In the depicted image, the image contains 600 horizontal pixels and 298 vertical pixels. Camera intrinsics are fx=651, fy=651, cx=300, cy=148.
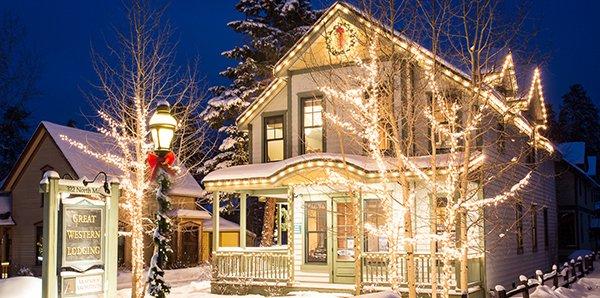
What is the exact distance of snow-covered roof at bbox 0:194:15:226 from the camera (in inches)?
1296

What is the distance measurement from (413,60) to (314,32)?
559cm

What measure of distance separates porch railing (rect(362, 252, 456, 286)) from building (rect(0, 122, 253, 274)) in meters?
15.2

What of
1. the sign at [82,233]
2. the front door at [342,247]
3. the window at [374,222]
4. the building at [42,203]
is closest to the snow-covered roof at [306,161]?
the window at [374,222]

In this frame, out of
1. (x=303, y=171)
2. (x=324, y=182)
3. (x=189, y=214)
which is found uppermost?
(x=303, y=171)

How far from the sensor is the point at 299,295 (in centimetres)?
1828

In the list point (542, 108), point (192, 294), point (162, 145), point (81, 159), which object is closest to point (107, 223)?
point (162, 145)

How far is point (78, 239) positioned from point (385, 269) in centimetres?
1015

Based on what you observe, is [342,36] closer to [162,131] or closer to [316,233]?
[316,233]

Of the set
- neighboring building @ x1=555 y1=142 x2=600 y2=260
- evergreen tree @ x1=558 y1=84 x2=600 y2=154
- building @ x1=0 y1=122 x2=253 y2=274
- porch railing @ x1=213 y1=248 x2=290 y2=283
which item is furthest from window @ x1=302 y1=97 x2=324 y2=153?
evergreen tree @ x1=558 y1=84 x2=600 y2=154

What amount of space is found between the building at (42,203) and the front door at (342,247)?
12.9 meters

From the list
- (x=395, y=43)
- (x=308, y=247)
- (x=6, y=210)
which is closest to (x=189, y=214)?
(x=6, y=210)

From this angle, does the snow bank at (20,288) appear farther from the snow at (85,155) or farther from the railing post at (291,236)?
the snow at (85,155)

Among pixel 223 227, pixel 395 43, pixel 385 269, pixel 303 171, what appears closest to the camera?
pixel 395 43

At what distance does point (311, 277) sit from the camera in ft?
65.3
